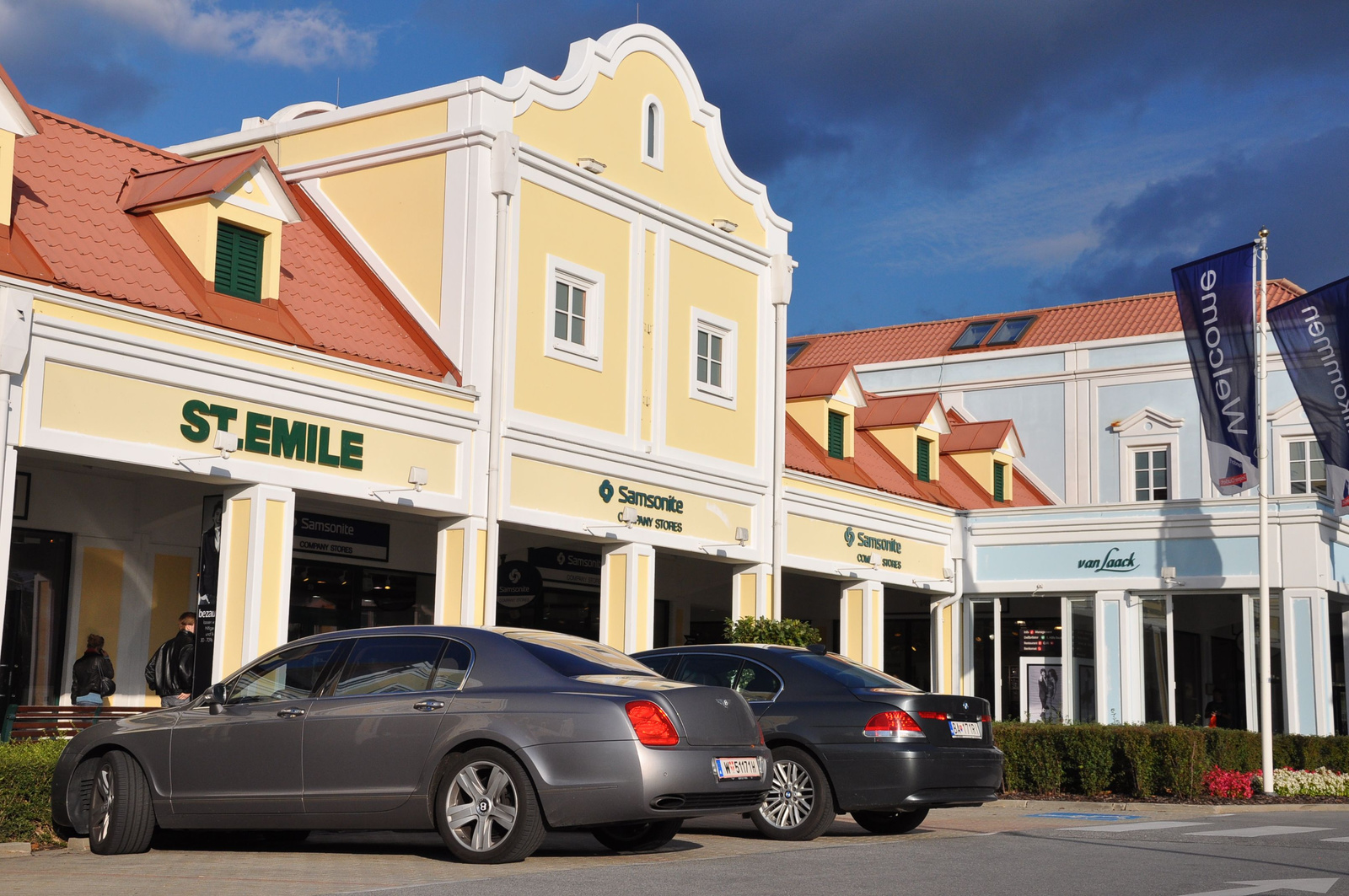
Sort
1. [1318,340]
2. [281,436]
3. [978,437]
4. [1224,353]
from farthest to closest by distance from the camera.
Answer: [978,437], [1318,340], [1224,353], [281,436]

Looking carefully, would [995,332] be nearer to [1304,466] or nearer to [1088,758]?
[1304,466]

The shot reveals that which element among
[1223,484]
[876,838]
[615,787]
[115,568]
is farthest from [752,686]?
[1223,484]

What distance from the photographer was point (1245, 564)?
2848 centimetres

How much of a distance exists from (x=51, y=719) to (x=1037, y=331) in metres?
30.1

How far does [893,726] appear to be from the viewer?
11.8m

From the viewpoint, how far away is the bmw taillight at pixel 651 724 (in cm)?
928

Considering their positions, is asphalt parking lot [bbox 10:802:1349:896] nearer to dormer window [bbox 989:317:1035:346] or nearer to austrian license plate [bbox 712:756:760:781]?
austrian license plate [bbox 712:756:760:781]

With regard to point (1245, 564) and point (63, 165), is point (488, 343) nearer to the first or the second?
point (63, 165)

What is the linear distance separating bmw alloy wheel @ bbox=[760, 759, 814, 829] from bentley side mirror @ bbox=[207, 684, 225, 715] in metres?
4.23

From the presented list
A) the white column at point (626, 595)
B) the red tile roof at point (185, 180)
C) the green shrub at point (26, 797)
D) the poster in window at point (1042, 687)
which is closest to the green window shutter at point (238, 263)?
the red tile roof at point (185, 180)

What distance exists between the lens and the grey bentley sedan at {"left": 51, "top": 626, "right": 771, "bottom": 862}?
30.2 ft

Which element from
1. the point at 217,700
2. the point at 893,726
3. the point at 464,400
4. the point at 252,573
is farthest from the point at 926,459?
the point at 217,700

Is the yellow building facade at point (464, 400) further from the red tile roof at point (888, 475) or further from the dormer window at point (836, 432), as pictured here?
the dormer window at point (836, 432)

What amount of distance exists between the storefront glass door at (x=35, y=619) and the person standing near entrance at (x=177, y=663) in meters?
1.31
